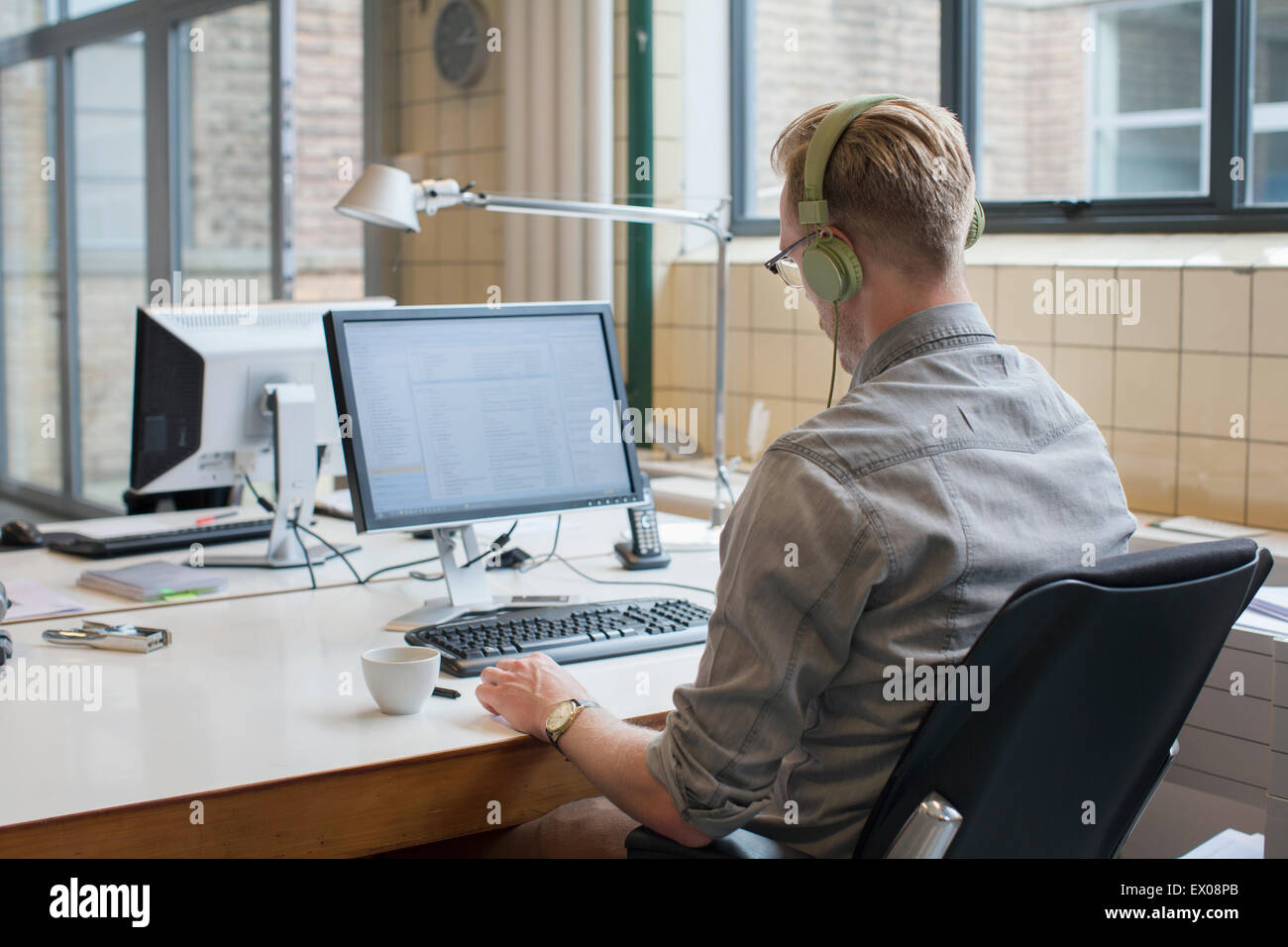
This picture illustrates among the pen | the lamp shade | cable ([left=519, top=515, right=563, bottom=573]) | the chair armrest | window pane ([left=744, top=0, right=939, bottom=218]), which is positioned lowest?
the chair armrest

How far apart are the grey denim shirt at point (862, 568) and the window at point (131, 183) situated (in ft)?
12.1

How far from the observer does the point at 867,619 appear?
1195mm

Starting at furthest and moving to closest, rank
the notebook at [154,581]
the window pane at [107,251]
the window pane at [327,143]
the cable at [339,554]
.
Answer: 1. the window pane at [107,251]
2. the window pane at [327,143]
3. the cable at [339,554]
4. the notebook at [154,581]

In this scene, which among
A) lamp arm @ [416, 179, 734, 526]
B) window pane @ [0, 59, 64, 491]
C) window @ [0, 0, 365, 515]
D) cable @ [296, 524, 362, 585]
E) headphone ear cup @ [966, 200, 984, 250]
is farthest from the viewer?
window pane @ [0, 59, 64, 491]

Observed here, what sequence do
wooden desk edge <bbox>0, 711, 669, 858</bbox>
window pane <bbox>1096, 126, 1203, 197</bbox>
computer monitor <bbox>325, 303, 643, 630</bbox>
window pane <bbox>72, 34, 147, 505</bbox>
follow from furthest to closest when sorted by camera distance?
window pane <bbox>72, 34, 147, 505</bbox> < window pane <bbox>1096, 126, 1203, 197</bbox> < computer monitor <bbox>325, 303, 643, 630</bbox> < wooden desk edge <bbox>0, 711, 669, 858</bbox>

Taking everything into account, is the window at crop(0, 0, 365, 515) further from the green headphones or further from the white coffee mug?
the green headphones

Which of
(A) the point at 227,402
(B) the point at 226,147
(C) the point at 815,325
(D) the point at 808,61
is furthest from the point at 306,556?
(B) the point at 226,147

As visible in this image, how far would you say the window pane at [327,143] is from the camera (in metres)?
4.65

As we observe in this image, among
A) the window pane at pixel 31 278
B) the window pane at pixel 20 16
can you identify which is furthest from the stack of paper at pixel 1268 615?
the window pane at pixel 20 16

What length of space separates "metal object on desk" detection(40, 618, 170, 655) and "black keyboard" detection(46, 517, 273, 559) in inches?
22.7

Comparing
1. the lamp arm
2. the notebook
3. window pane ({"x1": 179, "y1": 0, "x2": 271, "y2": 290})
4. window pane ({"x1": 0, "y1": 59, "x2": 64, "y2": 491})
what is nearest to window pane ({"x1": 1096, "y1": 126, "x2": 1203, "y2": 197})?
the lamp arm

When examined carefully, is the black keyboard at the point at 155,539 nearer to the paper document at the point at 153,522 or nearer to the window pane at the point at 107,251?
the paper document at the point at 153,522

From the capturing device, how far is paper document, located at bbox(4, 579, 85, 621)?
6.61 feet
